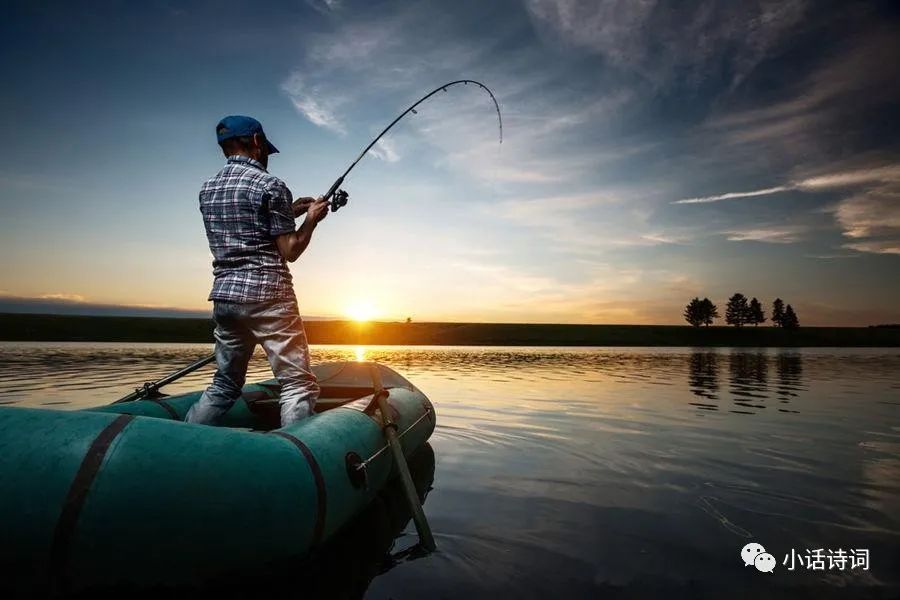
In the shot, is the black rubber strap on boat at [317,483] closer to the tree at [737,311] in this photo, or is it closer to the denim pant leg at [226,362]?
the denim pant leg at [226,362]

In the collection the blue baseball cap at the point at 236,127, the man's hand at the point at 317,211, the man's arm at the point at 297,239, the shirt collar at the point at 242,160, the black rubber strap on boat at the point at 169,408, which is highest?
the blue baseball cap at the point at 236,127

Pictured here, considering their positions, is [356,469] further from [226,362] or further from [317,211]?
[317,211]

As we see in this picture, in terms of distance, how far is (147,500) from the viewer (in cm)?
263

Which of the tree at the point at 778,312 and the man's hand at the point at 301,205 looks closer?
the man's hand at the point at 301,205

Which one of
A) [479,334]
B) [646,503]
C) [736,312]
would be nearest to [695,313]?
[736,312]

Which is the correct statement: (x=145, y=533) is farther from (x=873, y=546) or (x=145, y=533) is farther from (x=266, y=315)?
(x=873, y=546)

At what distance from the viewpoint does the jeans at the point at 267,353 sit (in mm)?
4082

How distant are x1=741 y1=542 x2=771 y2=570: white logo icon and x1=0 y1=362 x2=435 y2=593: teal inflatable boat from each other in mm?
3138

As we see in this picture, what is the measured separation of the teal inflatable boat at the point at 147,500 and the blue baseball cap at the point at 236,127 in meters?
2.53

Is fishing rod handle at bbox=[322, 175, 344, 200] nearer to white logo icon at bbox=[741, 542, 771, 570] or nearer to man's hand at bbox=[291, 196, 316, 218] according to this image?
man's hand at bbox=[291, 196, 316, 218]

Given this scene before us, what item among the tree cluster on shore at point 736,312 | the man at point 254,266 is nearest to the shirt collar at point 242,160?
the man at point 254,266

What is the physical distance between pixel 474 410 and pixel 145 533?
30.0 ft

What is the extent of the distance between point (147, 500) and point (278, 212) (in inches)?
91.9

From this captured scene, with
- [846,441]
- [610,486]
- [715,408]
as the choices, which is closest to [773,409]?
[715,408]
